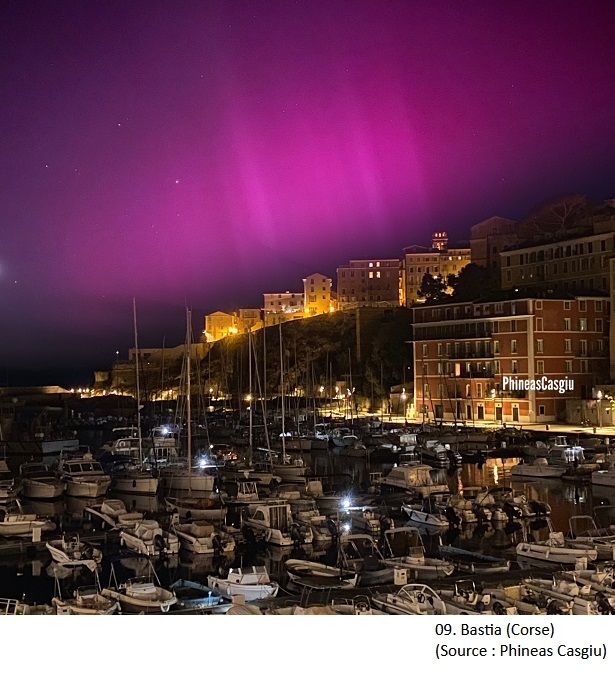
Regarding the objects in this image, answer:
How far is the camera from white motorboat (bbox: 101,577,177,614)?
791 centimetres

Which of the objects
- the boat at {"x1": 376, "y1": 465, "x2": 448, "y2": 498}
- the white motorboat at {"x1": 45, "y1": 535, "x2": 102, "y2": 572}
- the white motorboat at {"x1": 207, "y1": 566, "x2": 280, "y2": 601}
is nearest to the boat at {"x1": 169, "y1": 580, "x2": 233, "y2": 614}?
the white motorboat at {"x1": 207, "y1": 566, "x2": 280, "y2": 601}

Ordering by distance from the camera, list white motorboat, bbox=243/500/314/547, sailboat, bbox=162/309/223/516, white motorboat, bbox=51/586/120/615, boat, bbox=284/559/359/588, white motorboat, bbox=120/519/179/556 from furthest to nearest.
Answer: sailboat, bbox=162/309/223/516, white motorboat, bbox=243/500/314/547, white motorboat, bbox=120/519/179/556, boat, bbox=284/559/359/588, white motorboat, bbox=51/586/120/615

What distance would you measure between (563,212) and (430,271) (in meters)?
18.8

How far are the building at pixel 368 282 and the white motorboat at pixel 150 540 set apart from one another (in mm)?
51275

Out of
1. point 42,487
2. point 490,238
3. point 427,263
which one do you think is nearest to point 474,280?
point 490,238

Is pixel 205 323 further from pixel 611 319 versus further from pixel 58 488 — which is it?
pixel 58 488

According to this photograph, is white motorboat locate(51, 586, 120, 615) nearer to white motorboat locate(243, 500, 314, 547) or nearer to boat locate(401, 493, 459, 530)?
white motorboat locate(243, 500, 314, 547)

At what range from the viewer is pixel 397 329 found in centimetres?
4097

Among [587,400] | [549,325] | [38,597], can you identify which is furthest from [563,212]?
[38,597]

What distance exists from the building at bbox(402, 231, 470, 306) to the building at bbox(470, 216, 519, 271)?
34.4ft

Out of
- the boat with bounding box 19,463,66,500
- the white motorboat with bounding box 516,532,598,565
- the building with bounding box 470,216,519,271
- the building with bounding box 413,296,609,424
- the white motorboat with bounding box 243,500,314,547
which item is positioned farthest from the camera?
the building with bounding box 470,216,519,271

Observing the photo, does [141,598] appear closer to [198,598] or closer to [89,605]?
[89,605]

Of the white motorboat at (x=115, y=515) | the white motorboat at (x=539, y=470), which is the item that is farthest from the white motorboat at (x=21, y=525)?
the white motorboat at (x=539, y=470)

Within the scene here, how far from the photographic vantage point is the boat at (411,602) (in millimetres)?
6609
